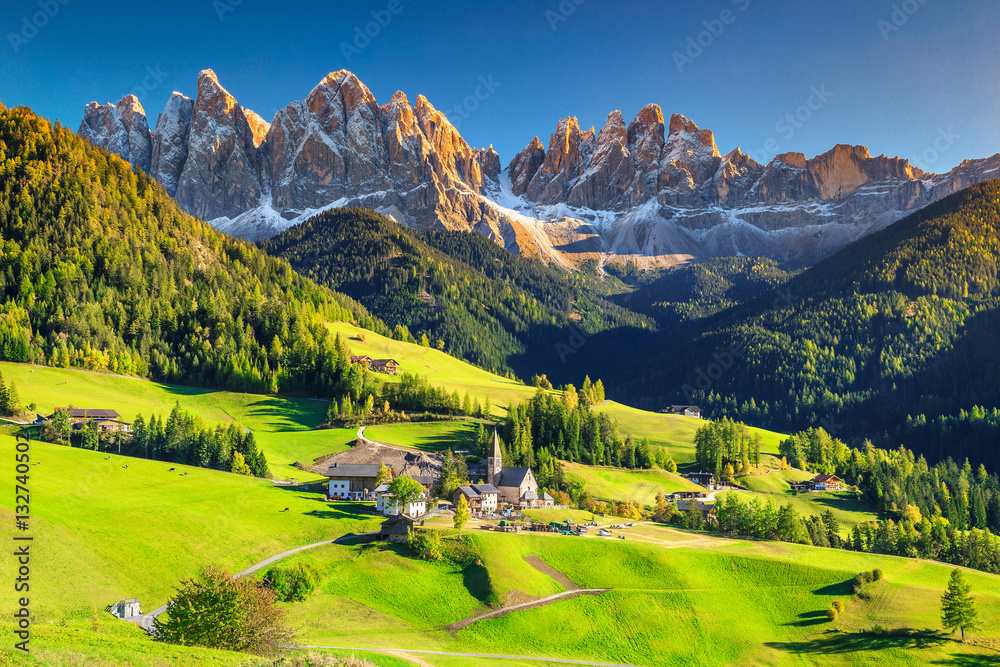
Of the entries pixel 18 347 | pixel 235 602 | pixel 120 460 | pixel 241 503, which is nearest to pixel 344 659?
pixel 235 602

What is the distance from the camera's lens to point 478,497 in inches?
3984

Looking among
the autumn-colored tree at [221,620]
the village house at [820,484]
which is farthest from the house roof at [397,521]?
the village house at [820,484]

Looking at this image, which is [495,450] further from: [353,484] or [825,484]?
[825,484]

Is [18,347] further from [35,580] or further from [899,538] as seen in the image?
[899,538]

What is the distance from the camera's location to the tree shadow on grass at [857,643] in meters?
65.9

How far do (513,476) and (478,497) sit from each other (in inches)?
451

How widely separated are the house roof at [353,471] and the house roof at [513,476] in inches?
799

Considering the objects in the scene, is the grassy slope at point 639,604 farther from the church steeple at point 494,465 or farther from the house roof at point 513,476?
the church steeple at point 494,465

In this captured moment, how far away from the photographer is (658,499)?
12112 centimetres

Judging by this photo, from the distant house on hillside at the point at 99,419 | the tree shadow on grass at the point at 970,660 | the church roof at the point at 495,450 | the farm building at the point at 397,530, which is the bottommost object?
the tree shadow on grass at the point at 970,660

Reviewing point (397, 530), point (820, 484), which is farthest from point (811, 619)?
point (820, 484)

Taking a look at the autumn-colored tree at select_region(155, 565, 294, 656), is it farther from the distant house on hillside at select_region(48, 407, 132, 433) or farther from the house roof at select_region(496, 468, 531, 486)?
the distant house on hillside at select_region(48, 407, 132, 433)

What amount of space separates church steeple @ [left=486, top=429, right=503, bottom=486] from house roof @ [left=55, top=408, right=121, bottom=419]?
2442 inches

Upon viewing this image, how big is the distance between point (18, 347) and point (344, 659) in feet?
409
